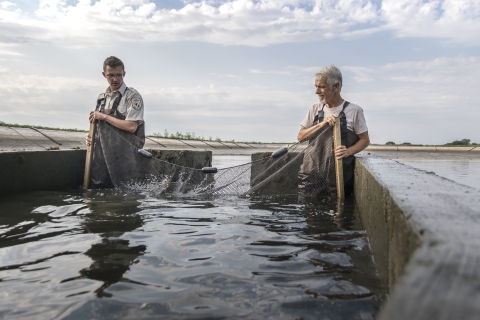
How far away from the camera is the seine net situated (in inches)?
243

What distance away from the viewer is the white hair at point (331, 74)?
5738mm

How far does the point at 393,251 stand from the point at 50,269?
2122mm

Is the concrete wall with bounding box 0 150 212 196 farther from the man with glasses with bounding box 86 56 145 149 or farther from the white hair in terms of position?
the white hair

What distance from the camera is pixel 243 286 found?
2.64 meters

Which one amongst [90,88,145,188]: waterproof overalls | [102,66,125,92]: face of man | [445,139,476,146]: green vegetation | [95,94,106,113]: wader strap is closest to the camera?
[102,66,125,92]: face of man

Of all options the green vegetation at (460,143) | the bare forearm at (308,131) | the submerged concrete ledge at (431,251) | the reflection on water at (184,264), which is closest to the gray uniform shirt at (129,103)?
the reflection on water at (184,264)

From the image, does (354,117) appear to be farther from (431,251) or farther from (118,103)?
(431,251)

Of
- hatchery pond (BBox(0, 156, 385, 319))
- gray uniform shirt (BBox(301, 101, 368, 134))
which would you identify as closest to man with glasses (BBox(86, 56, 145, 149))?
hatchery pond (BBox(0, 156, 385, 319))

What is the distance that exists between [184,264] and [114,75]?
Answer: 449 centimetres

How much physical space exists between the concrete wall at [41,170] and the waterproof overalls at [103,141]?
54 centimetres

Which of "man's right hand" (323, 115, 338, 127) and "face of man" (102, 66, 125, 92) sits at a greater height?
"face of man" (102, 66, 125, 92)

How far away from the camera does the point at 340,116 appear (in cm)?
594

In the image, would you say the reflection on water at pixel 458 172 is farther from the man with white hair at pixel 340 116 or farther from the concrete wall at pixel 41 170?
the concrete wall at pixel 41 170

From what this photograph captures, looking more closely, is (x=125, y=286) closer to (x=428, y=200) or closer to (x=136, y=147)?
(x=428, y=200)
